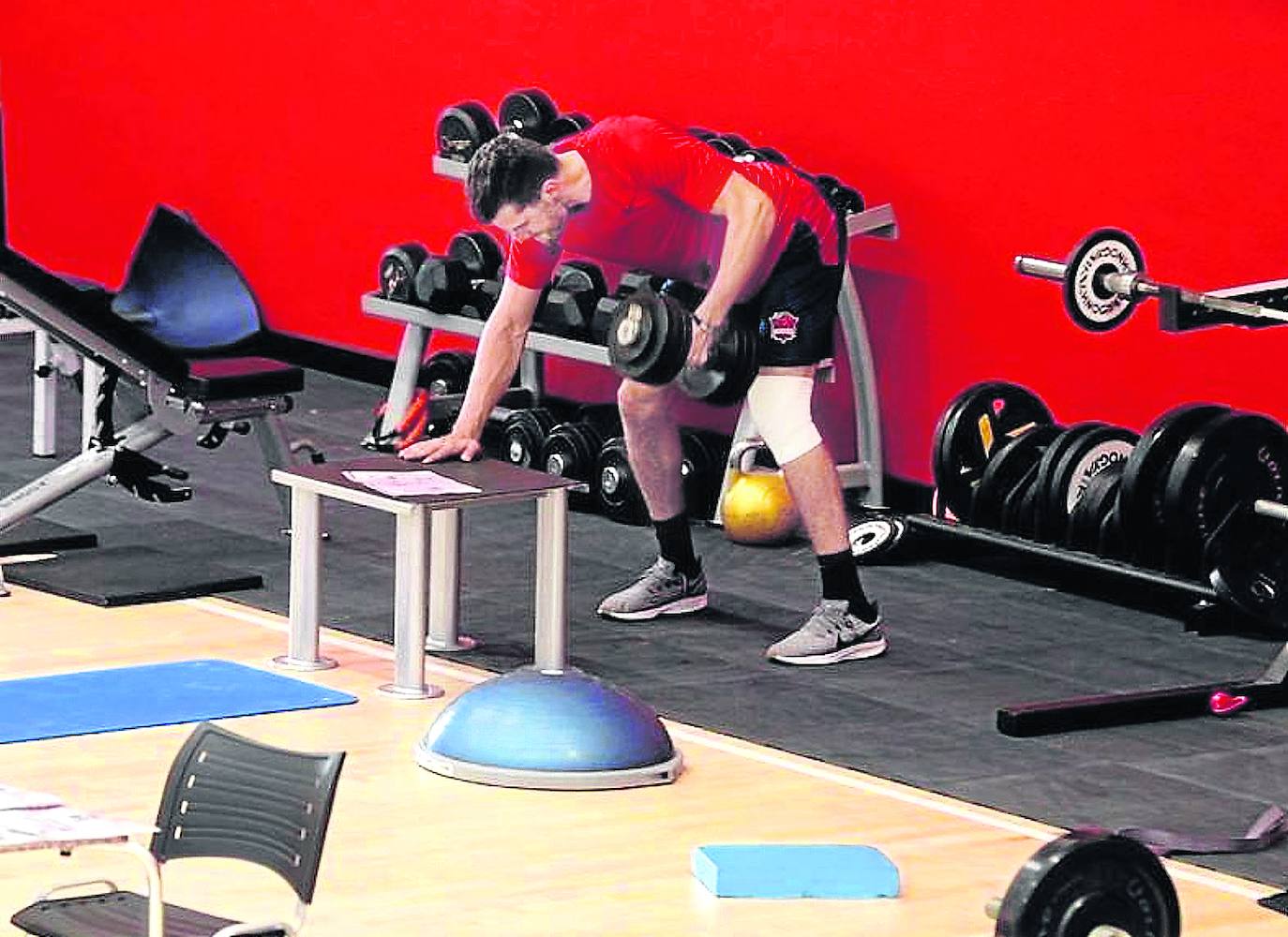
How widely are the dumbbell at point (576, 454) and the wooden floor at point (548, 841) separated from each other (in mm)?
1779

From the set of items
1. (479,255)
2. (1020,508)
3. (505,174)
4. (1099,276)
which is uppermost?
(505,174)

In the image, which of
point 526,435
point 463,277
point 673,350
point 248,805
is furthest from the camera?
point 463,277

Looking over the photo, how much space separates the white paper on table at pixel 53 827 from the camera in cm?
299

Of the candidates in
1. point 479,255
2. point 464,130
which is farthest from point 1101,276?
point 479,255

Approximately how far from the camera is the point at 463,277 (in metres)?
7.88

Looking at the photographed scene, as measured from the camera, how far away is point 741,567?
22.8 ft

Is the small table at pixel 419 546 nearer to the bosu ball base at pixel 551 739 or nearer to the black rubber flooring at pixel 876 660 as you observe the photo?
the black rubber flooring at pixel 876 660

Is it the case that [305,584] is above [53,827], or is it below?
below

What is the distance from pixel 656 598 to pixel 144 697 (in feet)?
4.32

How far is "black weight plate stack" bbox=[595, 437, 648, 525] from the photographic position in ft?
24.0

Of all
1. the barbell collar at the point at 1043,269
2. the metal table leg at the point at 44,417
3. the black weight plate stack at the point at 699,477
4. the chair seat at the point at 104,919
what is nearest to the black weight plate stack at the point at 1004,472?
the black weight plate stack at the point at 699,477

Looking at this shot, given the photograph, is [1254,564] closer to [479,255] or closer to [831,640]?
[831,640]

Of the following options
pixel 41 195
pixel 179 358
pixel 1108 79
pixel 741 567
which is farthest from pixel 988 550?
pixel 41 195

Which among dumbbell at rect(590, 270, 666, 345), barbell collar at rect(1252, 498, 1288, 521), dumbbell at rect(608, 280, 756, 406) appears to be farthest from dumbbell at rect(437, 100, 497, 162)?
barbell collar at rect(1252, 498, 1288, 521)
